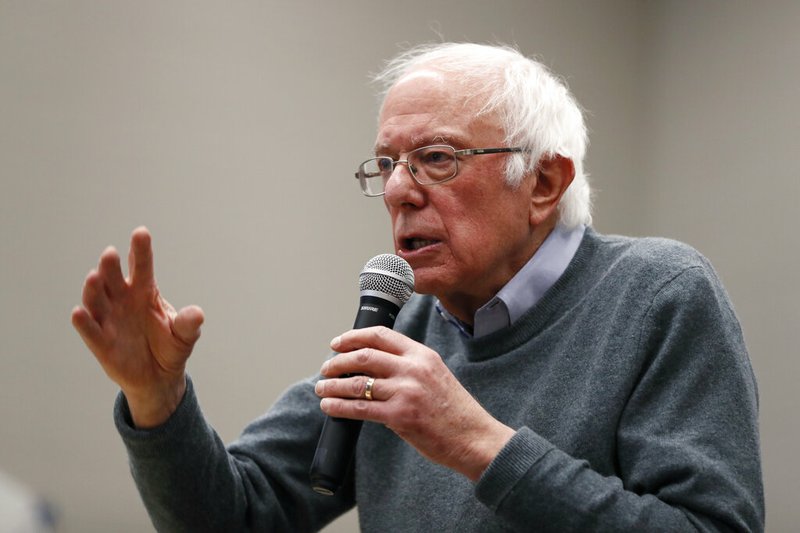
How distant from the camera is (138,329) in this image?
1.20 metres

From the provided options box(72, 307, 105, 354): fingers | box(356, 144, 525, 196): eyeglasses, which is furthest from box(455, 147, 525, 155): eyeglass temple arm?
box(72, 307, 105, 354): fingers

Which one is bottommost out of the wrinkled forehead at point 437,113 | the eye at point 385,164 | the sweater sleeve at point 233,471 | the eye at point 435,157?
the sweater sleeve at point 233,471

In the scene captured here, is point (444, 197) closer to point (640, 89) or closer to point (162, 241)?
point (162, 241)

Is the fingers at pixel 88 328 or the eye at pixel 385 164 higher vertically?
the eye at pixel 385 164

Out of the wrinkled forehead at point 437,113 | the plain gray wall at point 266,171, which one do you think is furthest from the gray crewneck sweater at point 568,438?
the plain gray wall at point 266,171

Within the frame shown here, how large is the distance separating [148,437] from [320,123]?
1490mm

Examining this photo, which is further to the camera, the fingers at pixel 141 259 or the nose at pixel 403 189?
the nose at pixel 403 189

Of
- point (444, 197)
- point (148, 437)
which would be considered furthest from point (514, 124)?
point (148, 437)

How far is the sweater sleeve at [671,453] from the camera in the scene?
1.05 metres

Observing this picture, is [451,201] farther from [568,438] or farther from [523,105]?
[568,438]

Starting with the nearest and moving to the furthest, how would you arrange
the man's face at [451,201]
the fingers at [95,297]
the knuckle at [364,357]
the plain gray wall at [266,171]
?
the knuckle at [364,357], the fingers at [95,297], the man's face at [451,201], the plain gray wall at [266,171]

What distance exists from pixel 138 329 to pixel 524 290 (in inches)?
26.9

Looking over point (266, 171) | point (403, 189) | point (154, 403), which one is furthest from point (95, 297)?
point (266, 171)

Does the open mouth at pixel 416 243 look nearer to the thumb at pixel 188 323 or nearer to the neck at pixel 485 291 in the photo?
the neck at pixel 485 291
